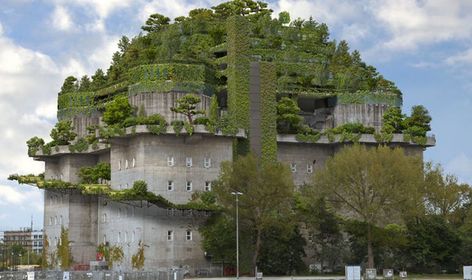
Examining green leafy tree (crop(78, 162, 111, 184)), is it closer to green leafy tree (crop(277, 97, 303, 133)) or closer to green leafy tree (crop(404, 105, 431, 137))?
green leafy tree (crop(277, 97, 303, 133))

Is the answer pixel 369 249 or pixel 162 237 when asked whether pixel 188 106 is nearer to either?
pixel 162 237

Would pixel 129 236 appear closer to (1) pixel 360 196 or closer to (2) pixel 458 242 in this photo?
(1) pixel 360 196

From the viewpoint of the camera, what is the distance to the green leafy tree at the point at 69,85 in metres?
137

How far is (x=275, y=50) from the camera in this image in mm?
129625

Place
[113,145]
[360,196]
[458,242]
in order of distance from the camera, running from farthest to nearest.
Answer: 1. [113,145]
2. [458,242]
3. [360,196]

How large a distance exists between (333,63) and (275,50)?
35.9 ft

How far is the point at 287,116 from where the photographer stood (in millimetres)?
122250

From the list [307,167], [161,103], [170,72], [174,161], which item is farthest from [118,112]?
[307,167]

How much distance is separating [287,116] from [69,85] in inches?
1479

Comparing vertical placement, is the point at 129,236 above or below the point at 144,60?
below

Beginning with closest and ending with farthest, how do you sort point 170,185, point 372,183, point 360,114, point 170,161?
1. point 372,183
2. point 170,185
3. point 170,161
4. point 360,114

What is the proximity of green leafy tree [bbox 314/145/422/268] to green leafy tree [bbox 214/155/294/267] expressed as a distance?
203 inches

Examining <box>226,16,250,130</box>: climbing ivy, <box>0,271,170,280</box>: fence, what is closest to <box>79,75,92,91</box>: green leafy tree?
<box>226,16,250,130</box>: climbing ivy

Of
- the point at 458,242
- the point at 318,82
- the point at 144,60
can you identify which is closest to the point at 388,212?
the point at 458,242
